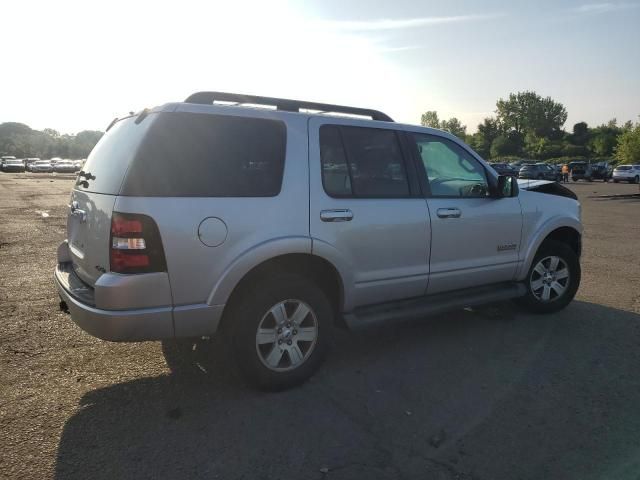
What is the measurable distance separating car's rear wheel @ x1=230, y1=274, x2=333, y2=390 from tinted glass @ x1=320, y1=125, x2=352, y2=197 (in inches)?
28.3

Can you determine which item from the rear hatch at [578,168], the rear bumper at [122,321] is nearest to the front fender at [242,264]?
the rear bumper at [122,321]

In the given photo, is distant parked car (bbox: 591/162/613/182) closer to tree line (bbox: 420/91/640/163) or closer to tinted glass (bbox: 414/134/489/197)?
tinted glass (bbox: 414/134/489/197)

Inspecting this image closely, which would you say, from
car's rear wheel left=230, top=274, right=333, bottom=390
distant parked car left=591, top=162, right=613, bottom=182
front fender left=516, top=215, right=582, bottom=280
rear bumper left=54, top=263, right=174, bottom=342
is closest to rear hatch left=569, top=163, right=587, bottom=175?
distant parked car left=591, top=162, right=613, bottom=182

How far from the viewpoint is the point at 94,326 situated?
10.2ft

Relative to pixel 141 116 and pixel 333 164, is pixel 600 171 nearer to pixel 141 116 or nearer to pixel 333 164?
pixel 333 164

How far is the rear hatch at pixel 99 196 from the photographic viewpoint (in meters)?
3.17

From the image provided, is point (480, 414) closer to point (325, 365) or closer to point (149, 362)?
point (325, 365)

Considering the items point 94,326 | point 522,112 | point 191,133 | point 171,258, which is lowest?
point 94,326

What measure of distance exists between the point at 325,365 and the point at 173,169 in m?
1.95

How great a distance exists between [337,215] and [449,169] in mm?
1454

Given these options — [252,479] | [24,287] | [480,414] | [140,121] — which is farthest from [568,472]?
[24,287]

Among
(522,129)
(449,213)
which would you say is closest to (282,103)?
(449,213)

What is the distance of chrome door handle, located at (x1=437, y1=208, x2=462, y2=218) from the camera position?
4285mm

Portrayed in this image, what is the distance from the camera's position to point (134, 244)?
119 inches
